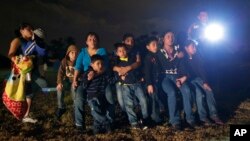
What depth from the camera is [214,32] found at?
38.6 ft

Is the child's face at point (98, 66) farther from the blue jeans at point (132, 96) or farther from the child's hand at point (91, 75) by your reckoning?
the blue jeans at point (132, 96)

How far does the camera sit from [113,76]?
9.18 m

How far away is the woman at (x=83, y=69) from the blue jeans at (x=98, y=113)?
214 mm

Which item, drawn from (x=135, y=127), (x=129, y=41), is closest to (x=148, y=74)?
(x=129, y=41)

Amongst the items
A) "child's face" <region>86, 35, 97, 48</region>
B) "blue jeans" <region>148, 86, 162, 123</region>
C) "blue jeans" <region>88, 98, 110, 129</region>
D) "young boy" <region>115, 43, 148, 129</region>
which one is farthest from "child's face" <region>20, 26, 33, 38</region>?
"blue jeans" <region>148, 86, 162, 123</region>

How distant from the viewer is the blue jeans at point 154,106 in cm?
918

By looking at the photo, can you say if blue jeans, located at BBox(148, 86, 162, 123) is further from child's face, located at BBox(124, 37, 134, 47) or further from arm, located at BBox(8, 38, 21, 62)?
arm, located at BBox(8, 38, 21, 62)

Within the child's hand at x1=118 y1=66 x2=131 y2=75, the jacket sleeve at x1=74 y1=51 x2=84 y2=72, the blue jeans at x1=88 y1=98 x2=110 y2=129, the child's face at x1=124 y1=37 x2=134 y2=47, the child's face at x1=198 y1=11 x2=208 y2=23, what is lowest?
the blue jeans at x1=88 y1=98 x2=110 y2=129

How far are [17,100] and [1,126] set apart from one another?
71 cm

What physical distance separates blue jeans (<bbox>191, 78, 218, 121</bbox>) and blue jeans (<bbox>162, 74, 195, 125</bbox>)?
1.26 ft

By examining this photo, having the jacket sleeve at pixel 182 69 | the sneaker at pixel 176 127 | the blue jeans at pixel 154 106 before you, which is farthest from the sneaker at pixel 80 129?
the jacket sleeve at pixel 182 69

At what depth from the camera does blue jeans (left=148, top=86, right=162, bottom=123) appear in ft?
30.1

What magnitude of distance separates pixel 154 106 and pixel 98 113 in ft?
5.04

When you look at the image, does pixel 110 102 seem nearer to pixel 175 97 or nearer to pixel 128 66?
pixel 128 66
